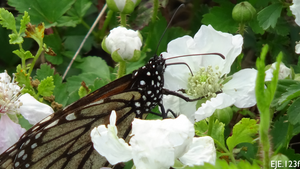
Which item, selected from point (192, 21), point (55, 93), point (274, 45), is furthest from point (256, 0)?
point (55, 93)

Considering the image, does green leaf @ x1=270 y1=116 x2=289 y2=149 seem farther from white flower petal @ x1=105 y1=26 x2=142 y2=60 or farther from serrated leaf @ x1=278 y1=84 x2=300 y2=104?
white flower petal @ x1=105 y1=26 x2=142 y2=60

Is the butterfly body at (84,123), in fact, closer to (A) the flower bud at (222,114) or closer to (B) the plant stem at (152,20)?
(A) the flower bud at (222,114)

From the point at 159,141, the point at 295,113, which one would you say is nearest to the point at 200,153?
the point at 159,141

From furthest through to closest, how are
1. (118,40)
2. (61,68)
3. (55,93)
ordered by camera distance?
(61,68)
(55,93)
(118,40)

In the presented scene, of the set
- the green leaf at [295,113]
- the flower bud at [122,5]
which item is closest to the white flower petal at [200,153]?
the green leaf at [295,113]

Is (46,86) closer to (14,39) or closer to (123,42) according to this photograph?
(14,39)

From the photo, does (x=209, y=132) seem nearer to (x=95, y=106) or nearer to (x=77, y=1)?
(x=95, y=106)
